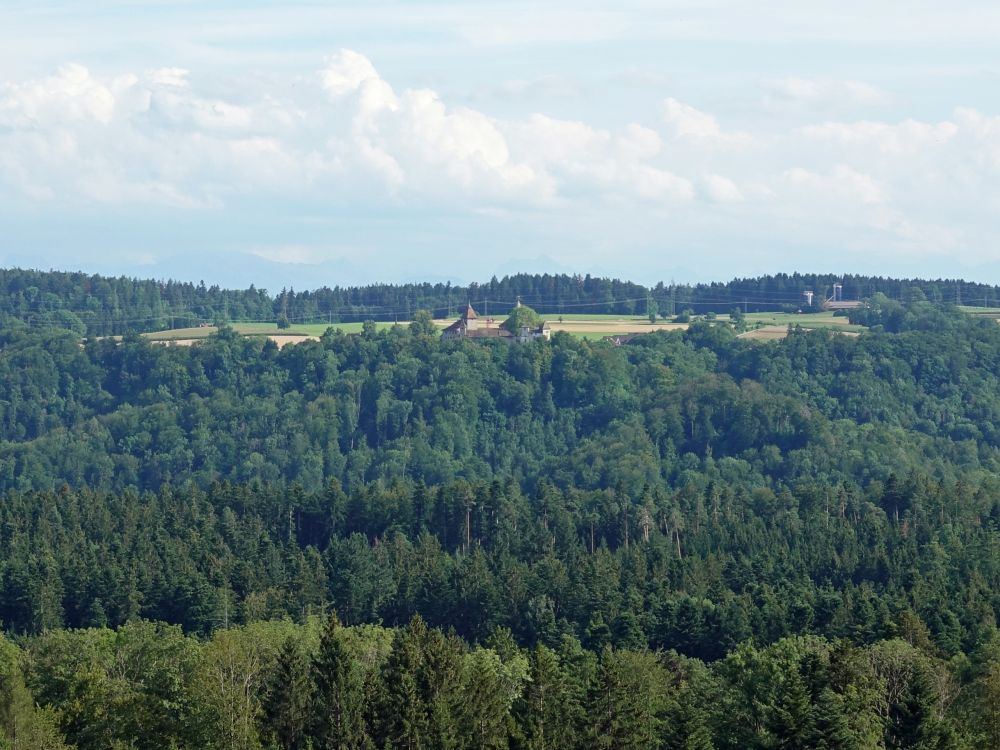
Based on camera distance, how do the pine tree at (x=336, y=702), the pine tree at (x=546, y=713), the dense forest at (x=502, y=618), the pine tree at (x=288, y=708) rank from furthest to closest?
the pine tree at (x=288, y=708) → the pine tree at (x=336, y=702) → the dense forest at (x=502, y=618) → the pine tree at (x=546, y=713)

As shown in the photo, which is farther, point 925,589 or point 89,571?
point 89,571

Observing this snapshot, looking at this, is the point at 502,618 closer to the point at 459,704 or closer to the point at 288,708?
the point at 459,704

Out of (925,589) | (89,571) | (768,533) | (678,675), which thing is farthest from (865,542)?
(89,571)

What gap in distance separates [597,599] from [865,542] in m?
29.8

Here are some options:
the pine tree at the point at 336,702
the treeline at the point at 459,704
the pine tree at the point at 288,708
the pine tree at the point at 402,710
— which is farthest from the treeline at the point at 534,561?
the pine tree at the point at 288,708

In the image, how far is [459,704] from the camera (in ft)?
284

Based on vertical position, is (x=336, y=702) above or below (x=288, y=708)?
above

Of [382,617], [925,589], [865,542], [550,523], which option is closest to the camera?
[925,589]

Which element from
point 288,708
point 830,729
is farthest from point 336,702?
point 830,729

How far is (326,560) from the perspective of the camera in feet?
511

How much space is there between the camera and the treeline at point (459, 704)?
8344 centimetres

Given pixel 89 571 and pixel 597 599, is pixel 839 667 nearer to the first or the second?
pixel 597 599

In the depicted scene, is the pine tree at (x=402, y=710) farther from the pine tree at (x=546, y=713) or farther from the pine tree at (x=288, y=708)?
the pine tree at (x=546, y=713)

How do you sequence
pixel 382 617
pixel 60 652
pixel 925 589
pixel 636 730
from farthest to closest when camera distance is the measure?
pixel 382 617
pixel 925 589
pixel 60 652
pixel 636 730
